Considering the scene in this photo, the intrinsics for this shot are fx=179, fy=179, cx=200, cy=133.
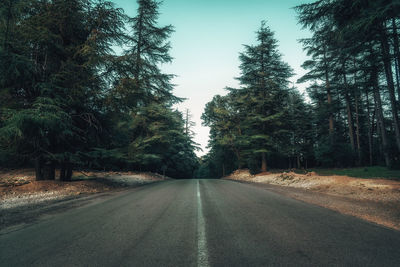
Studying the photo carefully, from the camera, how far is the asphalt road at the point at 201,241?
2.22m

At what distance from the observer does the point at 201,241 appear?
2.74m

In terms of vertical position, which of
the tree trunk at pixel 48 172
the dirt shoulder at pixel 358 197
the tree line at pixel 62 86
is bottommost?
the dirt shoulder at pixel 358 197

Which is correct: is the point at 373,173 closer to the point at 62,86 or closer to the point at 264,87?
the point at 264,87

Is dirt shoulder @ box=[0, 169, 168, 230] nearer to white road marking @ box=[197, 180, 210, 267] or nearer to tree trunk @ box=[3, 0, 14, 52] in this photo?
white road marking @ box=[197, 180, 210, 267]

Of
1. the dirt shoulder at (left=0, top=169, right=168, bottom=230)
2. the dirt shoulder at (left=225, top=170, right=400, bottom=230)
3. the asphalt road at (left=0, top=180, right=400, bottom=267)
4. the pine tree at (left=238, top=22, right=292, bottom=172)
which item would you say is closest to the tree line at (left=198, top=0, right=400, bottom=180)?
the pine tree at (left=238, top=22, right=292, bottom=172)

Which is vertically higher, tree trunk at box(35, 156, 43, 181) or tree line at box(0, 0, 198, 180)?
tree line at box(0, 0, 198, 180)

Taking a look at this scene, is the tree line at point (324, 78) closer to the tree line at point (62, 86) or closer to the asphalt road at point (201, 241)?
the asphalt road at point (201, 241)

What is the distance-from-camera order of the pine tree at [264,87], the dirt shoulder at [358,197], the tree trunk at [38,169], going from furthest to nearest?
the pine tree at [264,87] → the tree trunk at [38,169] → the dirt shoulder at [358,197]

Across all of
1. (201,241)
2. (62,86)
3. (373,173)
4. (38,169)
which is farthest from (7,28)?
(373,173)

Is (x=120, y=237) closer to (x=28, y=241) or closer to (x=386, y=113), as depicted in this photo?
(x=28, y=241)

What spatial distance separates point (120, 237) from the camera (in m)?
2.96

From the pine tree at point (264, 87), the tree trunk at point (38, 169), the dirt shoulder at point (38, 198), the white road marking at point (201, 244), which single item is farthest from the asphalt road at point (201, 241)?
the pine tree at point (264, 87)

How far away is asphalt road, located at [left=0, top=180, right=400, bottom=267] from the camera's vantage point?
2.22 meters

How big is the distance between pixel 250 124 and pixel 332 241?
17.0 m
